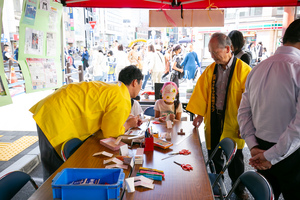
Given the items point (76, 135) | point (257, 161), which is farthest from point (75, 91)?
point (257, 161)

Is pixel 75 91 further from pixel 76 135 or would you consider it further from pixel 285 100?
pixel 285 100

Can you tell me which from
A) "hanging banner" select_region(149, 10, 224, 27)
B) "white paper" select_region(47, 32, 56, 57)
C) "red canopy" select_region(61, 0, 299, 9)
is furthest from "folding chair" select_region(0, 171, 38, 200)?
"hanging banner" select_region(149, 10, 224, 27)

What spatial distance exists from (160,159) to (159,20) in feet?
8.19

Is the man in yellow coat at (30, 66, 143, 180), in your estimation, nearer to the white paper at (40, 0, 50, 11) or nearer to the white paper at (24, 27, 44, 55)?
the white paper at (24, 27, 44, 55)

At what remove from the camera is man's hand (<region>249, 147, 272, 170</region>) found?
4.67 feet

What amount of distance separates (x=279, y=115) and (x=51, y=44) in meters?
2.60

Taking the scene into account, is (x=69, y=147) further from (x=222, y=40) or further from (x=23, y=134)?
(x=23, y=134)

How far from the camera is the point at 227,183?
2.70 meters

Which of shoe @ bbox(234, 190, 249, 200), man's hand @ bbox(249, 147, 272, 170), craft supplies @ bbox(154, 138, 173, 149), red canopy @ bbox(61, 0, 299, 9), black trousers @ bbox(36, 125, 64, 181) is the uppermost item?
red canopy @ bbox(61, 0, 299, 9)

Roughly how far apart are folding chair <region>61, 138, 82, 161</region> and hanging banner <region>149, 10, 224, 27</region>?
2330 millimetres

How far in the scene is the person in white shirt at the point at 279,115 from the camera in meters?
1.31

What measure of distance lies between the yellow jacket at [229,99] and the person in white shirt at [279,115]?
0.56 m

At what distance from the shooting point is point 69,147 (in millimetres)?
1796

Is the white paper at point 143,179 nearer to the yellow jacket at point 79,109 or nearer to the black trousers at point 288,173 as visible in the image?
the yellow jacket at point 79,109
